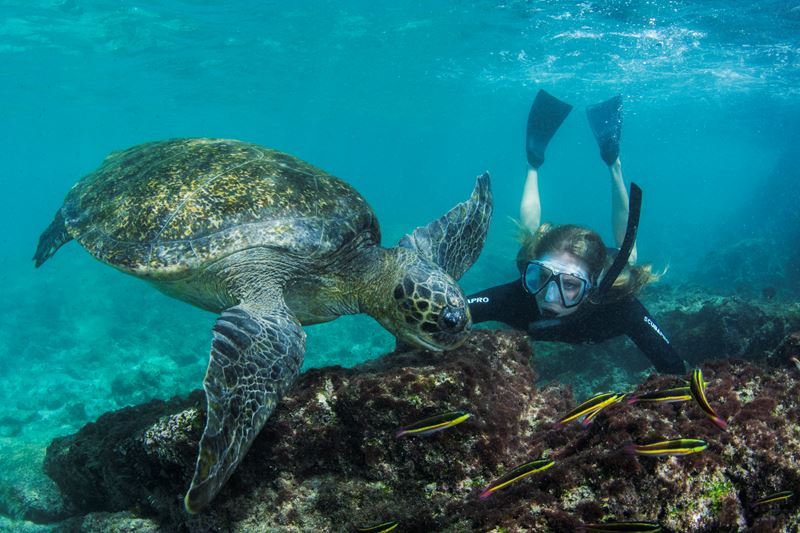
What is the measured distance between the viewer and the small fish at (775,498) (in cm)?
163

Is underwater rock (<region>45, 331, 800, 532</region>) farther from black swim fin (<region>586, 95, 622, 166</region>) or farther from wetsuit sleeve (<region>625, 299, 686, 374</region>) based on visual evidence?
black swim fin (<region>586, 95, 622, 166</region>)

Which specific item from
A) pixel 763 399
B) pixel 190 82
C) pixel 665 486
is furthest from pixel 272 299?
pixel 190 82

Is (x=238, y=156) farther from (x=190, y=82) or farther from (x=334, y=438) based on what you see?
(x=190, y=82)

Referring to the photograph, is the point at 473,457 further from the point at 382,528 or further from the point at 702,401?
the point at 702,401

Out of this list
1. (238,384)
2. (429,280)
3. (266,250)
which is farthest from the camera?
(266,250)

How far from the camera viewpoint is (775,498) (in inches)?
64.2

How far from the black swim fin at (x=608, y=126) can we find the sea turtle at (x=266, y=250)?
648 cm

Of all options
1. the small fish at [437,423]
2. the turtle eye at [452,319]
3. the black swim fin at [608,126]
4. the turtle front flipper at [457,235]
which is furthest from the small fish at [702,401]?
the black swim fin at [608,126]

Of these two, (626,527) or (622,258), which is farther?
(622,258)

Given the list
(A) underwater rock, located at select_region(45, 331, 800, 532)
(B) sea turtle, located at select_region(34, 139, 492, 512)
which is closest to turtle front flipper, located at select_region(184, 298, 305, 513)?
(B) sea turtle, located at select_region(34, 139, 492, 512)

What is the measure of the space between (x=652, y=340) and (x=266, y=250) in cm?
424

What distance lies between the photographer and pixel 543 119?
10.4 metres

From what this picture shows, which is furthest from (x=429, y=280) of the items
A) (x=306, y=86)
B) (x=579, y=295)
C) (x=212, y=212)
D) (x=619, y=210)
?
(x=306, y=86)

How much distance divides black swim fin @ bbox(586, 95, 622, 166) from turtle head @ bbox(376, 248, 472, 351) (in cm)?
813
